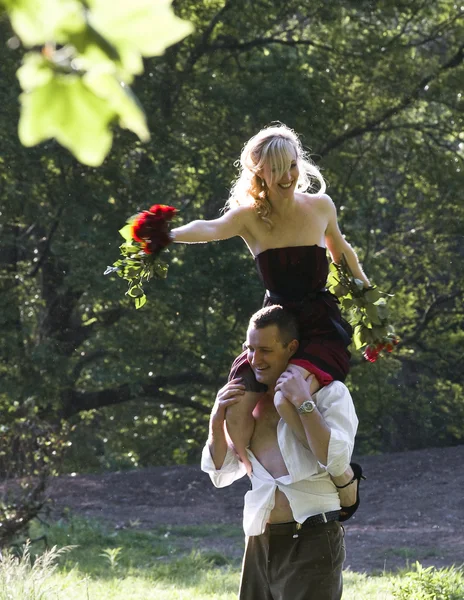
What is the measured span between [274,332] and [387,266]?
11.2 m

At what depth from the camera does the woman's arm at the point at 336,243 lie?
431 cm

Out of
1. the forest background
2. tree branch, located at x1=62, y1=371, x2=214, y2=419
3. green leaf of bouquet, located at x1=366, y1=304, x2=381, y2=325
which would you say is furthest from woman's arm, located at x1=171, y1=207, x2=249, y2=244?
tree branch, located at x1=62, y1=371, x2=214, y2=419

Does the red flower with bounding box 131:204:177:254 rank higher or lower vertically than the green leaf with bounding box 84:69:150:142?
higher

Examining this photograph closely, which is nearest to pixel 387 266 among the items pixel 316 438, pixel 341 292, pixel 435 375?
pixel 435 375

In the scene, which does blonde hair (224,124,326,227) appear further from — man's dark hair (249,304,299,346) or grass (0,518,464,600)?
grass (0,518,464,600)

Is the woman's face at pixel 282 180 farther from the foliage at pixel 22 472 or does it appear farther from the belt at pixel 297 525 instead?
the foliage at pixel 22 472

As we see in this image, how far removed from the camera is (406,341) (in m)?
15.1

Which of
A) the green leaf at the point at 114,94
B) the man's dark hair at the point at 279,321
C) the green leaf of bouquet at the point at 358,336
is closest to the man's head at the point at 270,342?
the man's dark hair at the point at 279,321

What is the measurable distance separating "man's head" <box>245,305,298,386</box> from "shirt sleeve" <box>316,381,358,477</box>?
0.19m

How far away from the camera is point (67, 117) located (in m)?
1.13

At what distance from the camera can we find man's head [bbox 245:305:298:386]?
3.83m

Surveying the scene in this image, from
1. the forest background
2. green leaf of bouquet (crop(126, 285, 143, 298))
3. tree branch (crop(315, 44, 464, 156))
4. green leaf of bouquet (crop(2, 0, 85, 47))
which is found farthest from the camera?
tree branch (crop(315, 44, 464, 156))

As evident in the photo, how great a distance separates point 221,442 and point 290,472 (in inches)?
12.5

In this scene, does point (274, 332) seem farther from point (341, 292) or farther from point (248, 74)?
point (248, 74)
